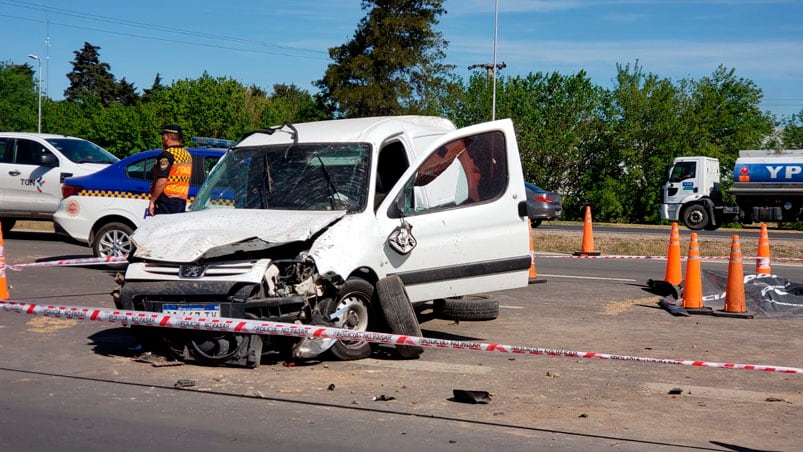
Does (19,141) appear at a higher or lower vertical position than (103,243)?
higher

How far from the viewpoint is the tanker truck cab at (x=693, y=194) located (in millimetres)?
32781

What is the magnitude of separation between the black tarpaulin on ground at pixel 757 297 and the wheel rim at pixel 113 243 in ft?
25.0

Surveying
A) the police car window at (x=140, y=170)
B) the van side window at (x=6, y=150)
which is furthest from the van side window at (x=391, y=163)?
the van side window at (x=6, y=150)

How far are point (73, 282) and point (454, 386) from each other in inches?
291

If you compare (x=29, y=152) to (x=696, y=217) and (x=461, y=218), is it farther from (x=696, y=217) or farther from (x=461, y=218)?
(x=696, y=217)

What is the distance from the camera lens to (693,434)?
5.87 m

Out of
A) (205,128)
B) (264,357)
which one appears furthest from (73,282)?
(205,128)

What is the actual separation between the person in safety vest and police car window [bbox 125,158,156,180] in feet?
9.19

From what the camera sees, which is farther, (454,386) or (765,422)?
(454,386)

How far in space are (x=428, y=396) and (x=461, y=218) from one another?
242 cm

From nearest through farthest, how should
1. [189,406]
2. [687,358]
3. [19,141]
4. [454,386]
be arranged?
[189,406] < [454,386] < [687,358] < [19,141]

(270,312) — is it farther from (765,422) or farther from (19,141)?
(19,141)

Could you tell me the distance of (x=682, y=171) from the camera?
33531 millimetres

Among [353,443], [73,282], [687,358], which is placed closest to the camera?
[353,443]
